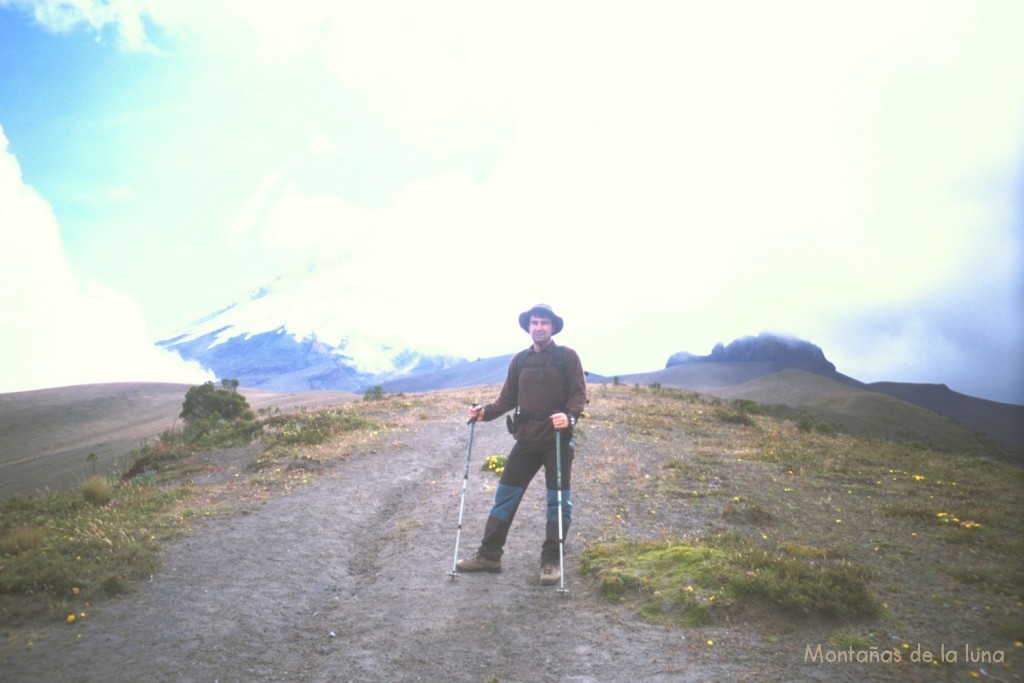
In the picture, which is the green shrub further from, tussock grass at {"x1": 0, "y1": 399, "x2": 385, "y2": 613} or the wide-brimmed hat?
the wide-brimmed hat

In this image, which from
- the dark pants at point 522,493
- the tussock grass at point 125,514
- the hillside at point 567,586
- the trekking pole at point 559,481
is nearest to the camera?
the hillside at point 567,586

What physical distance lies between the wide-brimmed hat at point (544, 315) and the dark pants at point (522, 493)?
5.11 ft

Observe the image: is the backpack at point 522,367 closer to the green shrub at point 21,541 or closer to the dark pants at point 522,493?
the dark pants at point 522,493

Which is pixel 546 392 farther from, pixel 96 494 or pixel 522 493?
pixel 96 494

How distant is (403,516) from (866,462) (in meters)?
11.4

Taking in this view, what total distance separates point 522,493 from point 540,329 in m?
2.20

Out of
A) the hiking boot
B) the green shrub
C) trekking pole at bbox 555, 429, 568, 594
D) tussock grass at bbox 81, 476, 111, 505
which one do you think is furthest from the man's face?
tussock grass at bbox 81, 476, 111, 505

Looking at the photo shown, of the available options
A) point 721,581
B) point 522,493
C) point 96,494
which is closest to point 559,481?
point 522,493

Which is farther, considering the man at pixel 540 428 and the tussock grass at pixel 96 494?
the tussock grass at pixel 96 494

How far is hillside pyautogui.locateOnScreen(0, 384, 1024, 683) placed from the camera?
5.29 meters

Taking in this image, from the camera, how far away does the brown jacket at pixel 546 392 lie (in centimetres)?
778

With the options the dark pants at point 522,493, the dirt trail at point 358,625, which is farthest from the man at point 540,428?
the dirt trail at point 358,625

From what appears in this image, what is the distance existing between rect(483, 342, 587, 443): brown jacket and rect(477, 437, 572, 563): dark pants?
20 centimetres

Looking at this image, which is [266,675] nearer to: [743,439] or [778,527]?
[778,527]
